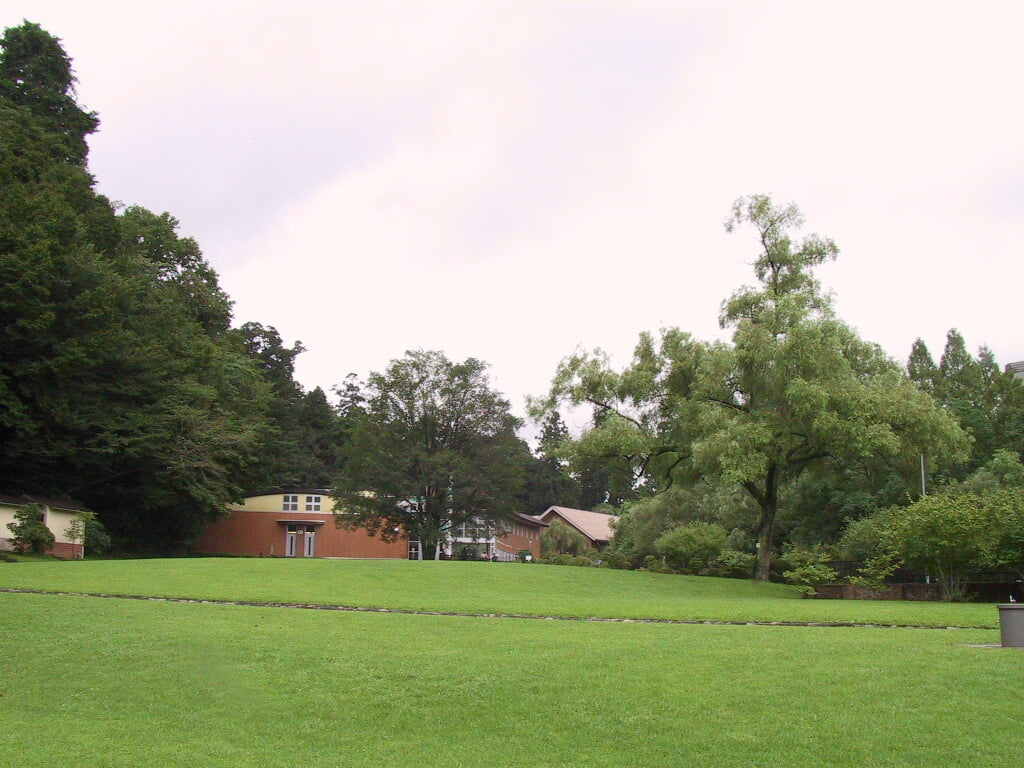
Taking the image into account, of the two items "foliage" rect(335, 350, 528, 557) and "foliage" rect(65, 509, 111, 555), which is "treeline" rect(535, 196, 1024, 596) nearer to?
"foliage" rect(335, 350, 528, 557)

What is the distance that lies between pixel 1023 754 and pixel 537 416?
2896cm

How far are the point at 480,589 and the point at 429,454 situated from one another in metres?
30.9

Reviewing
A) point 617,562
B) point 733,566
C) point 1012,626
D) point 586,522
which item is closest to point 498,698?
point 1012,626

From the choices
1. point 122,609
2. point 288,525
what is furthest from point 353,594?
point 288,525

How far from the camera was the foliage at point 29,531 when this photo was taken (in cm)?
3288

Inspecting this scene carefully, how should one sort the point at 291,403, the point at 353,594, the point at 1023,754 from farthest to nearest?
1. the point at 291,403
2. the point at 353,594
3. the point at 1023,754

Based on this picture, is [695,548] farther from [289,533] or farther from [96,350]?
[289,533]

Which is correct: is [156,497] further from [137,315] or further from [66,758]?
[66,758]

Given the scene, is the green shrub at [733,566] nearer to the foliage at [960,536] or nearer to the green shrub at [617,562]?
the green shrub at [617,562]

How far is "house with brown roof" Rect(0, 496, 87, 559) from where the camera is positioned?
33188 mm

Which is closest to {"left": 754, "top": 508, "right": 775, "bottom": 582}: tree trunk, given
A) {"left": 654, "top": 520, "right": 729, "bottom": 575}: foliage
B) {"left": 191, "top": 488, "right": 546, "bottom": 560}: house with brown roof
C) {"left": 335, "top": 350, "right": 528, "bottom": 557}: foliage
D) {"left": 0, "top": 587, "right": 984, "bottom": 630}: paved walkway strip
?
{"left": 654, "top": 520, "right": 729, "bottom": 575}: foliage

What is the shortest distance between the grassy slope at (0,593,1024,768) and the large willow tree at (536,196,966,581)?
604 inches

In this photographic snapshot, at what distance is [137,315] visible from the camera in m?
45.7

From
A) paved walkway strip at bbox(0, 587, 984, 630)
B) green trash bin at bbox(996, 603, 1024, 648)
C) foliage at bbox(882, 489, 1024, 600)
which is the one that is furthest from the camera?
foliage at bbox(882, 489, 1024, 600)
